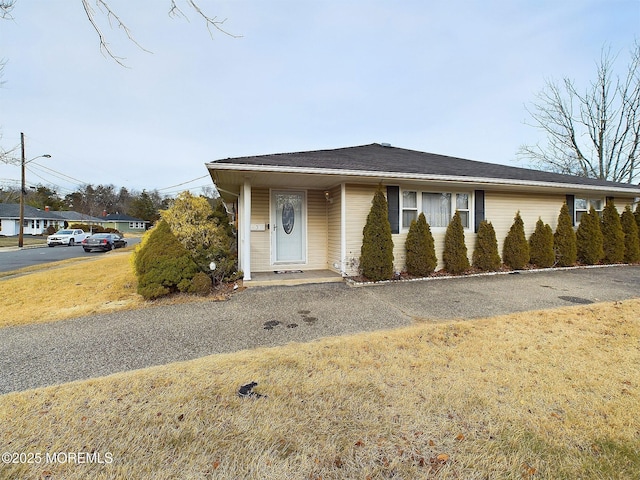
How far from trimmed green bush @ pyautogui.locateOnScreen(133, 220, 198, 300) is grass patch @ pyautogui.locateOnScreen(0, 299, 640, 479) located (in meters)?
3.01

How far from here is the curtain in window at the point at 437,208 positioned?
312 inches

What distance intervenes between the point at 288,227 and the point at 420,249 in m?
3.59

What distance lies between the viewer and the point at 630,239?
9414 millimetres

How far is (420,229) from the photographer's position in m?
7.37

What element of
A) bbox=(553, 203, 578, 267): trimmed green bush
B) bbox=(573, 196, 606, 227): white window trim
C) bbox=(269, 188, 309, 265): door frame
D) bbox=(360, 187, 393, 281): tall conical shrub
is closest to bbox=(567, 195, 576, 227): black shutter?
bbox=(573, 196, 606, 227): white window trim

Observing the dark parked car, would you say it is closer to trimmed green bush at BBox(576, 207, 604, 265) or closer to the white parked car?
the white parked car

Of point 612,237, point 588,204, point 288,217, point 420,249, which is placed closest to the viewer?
point 420,249

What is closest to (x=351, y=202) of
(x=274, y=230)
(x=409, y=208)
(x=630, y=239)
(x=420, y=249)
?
(x=409, y=208)

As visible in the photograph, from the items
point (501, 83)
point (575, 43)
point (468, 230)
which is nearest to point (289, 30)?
point (468, 230)

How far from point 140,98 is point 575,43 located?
15.1m

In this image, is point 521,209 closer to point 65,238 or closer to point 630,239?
point 630,239

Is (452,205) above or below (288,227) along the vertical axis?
above

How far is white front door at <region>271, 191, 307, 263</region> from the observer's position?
8023 mm

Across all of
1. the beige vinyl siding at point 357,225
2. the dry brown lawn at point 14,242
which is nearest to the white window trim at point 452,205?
the beige vinyl siding at point 357,225
